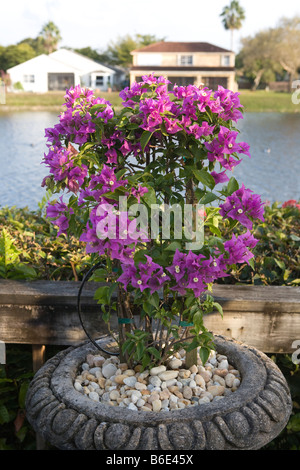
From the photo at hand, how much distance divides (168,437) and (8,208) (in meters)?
2.41

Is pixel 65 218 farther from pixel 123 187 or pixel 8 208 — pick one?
pixel 8 208

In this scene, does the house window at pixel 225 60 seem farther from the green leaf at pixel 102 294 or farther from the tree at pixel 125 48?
the green leaf at pixel 102 294

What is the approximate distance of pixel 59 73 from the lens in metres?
47.2

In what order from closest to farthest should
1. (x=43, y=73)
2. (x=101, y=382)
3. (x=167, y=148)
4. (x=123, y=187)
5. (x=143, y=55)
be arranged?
1. (x=123, y=187)
2. (x=167, y=148)
3. (x=101, y=382)
4. (x=143, y=55)
5. (x=43, y=73)

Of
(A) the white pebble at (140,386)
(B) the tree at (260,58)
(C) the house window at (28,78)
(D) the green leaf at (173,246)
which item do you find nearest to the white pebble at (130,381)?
(A) the white pebble at (140,386)

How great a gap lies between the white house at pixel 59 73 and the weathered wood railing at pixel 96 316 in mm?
45526

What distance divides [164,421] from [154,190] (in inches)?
29.3

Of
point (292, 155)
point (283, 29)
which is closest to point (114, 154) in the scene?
point (292, 155)

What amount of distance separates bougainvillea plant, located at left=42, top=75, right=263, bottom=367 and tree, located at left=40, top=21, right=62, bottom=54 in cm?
6071

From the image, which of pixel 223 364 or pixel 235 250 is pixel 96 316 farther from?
pixel 235 250

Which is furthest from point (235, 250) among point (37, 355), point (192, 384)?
point (37, 355)

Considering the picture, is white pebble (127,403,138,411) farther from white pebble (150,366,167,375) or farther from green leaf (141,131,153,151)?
green leaf (141,131,153,151)

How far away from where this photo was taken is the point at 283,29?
159 feet
